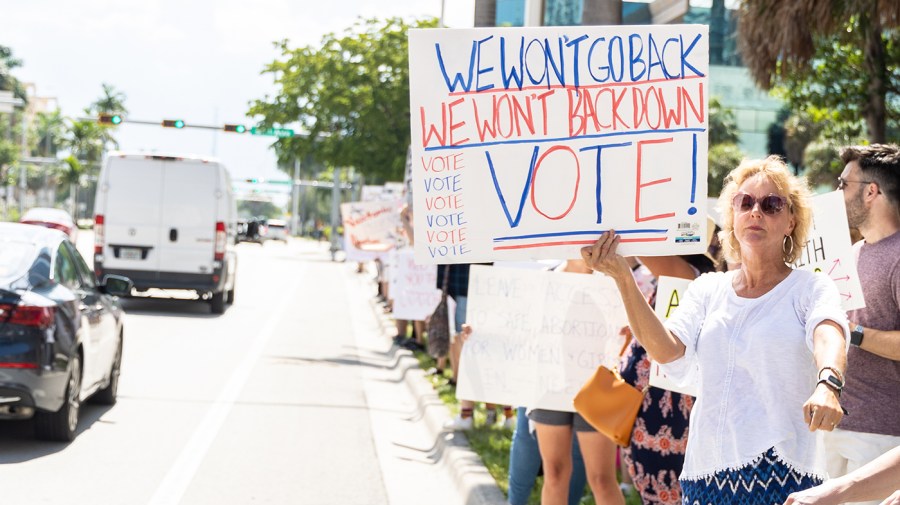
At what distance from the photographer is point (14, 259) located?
838 centimetres

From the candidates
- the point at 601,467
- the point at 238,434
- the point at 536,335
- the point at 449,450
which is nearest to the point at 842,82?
the point at 449,450

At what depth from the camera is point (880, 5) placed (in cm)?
1080

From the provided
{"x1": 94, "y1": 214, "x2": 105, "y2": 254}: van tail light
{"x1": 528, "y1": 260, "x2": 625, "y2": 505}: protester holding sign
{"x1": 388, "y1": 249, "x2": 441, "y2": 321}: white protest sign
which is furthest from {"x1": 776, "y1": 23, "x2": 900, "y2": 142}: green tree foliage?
{"x1": 94, "y1": 214, "x2": 105, "y2": 254}: van tail light

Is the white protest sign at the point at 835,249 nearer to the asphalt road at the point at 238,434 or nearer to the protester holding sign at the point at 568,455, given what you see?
the protester holding sign at the point at 568,455

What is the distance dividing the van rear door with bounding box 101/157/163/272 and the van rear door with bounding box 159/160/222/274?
13cm

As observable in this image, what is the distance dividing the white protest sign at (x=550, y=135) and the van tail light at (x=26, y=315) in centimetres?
440

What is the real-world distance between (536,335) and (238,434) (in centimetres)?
377

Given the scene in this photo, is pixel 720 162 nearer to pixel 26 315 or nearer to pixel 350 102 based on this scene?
pixel 350 102

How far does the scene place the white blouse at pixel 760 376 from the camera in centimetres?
348

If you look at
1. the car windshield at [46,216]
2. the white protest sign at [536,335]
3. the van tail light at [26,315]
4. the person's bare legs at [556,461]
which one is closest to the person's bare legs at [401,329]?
the car windshield at [46,216]

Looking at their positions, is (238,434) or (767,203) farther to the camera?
(238,434)

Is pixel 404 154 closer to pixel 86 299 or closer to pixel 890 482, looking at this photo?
pixel 86 299

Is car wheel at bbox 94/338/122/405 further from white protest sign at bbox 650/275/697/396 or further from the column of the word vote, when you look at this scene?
the column of the word vote

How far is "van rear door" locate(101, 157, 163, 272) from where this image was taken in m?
20.7
